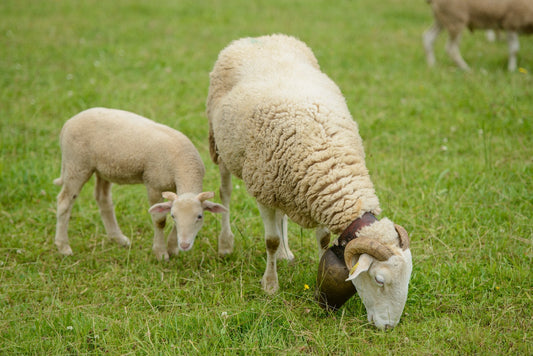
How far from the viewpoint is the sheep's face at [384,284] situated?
2.96m

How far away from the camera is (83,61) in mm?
8305

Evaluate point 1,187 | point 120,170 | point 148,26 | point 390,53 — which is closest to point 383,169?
point 120,170

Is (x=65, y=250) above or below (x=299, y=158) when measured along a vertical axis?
below

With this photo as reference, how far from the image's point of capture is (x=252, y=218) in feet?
15.8

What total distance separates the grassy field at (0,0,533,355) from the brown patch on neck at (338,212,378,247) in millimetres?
559

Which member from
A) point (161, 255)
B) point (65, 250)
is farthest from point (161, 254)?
point (65, 250)

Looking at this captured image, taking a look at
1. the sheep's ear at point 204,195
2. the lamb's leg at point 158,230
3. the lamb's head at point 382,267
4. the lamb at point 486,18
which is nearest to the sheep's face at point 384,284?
the lamb's head at point 382,267

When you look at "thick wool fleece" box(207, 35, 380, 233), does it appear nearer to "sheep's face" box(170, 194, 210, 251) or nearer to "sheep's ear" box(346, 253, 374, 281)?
"sheep's ear" box(346, 253, 374, 281)

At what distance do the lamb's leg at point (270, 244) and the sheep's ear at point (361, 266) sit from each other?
92cm

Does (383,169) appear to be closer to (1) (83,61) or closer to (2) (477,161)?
(2) (477,161)

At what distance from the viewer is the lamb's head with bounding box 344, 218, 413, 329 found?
116 inches

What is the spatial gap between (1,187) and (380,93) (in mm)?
4902

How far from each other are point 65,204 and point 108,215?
15.0 inches

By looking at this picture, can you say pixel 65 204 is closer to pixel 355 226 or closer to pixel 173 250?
pixel 173 250
